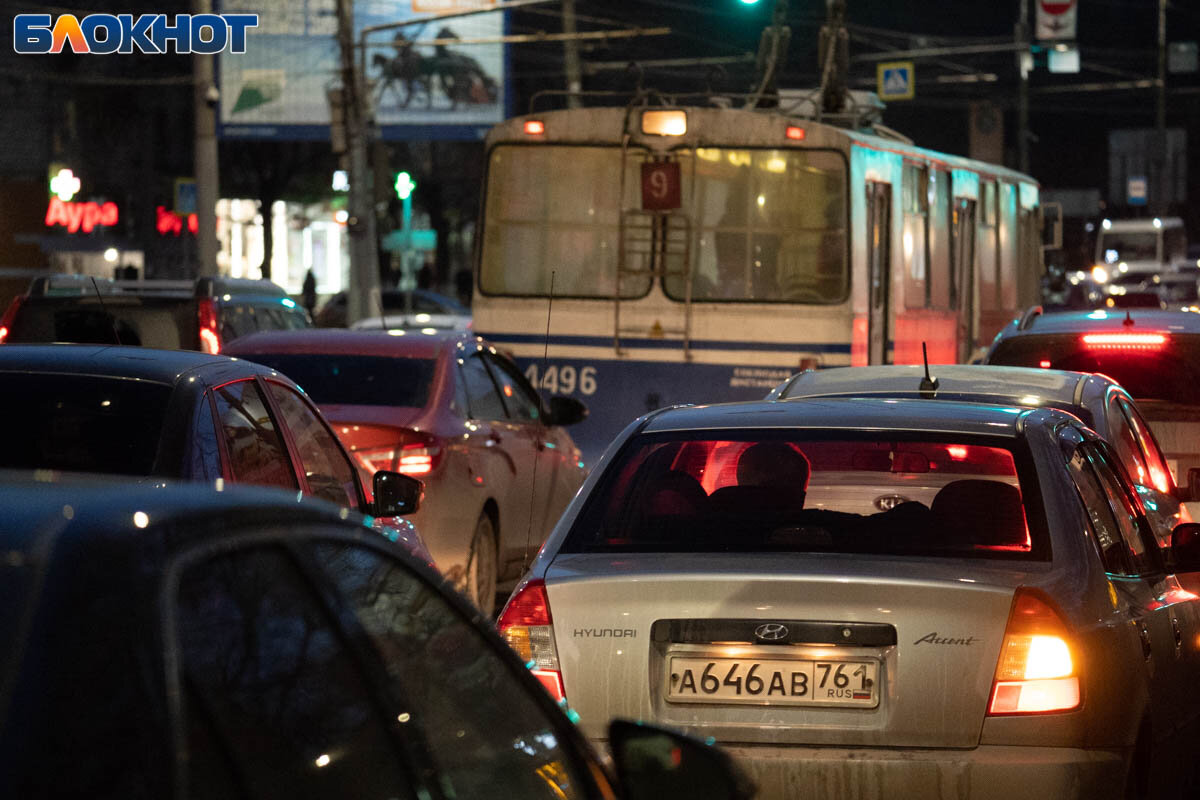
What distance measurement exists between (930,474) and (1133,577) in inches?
65.8

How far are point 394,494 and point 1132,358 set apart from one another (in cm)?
498

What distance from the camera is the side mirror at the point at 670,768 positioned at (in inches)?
109

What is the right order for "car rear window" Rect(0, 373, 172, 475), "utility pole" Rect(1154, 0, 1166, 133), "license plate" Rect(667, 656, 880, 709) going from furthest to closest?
1. "utility pole" Rect(1154, 0, 1166, 133)
2. "car rear window" Rect(0, 373, 172, 475)
3. "license plate" Rect(667, 656, 880, 709)

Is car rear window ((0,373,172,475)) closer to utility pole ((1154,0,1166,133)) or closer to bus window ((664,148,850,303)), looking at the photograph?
bus window ((664,148,850,303))

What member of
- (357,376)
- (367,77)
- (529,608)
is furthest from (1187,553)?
(367,77)

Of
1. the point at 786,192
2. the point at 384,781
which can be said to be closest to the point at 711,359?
the point at 786,192

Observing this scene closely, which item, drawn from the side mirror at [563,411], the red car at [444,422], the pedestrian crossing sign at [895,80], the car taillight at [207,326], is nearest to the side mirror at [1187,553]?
the red car at [444,422]

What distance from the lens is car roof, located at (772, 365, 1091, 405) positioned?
7609 millimetres

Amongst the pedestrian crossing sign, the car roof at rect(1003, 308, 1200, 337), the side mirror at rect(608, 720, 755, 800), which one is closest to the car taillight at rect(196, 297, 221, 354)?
the car roof at rect(1003, 308, 1200, 337)

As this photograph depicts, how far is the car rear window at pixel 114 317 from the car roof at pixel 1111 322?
4964 mm

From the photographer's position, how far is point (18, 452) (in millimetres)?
5633

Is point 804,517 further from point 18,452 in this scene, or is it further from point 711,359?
point 711,359

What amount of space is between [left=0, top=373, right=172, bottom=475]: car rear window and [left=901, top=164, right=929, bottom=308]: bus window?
11.9 metres

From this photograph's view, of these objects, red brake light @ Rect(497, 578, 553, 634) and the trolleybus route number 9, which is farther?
the trolleybus route number 9
